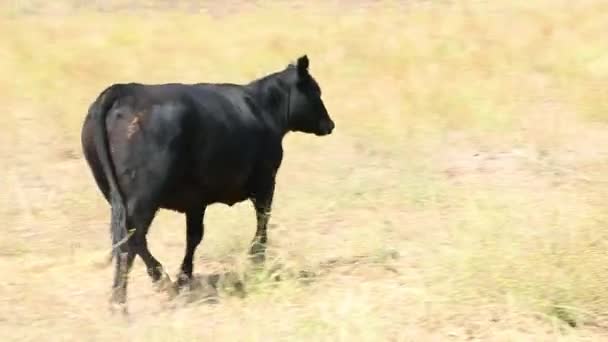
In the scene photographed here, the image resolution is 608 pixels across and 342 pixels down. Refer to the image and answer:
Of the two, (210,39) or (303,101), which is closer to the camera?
(303,101)

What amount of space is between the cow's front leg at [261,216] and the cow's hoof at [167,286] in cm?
75

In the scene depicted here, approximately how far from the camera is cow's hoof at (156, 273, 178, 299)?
21.5 ft

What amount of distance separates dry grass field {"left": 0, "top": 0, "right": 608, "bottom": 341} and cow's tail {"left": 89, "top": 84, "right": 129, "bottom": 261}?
522mm

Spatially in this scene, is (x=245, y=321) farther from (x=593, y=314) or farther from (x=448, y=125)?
(x=448, y=125)

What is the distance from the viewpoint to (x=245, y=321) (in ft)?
18.8

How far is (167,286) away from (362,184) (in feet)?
12.2

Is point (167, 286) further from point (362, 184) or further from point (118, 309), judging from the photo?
point (362, 184)

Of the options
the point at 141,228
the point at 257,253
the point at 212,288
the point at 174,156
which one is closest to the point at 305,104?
the point at 257,253

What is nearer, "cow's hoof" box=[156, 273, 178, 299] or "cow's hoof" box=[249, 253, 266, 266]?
"cow's hoof" box=[156, 273, 178, 299]

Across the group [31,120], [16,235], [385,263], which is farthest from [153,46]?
[385,263]

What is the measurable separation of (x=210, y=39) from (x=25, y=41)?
10.3 feet

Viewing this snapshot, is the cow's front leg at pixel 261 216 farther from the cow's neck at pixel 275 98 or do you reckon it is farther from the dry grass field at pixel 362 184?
the cow's neck at pixel 275 98

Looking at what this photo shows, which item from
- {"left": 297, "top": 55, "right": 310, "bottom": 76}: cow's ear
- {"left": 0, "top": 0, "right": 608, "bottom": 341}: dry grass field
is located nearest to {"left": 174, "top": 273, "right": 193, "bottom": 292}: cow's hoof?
{"left": 0, "top": 0, "right": 608, "bottom": 341}: dry grass field

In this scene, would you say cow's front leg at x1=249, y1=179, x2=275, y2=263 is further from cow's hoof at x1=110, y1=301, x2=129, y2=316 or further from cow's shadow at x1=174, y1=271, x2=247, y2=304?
cow's hoof at x1=110, y1=301, x2=129, y2=316
